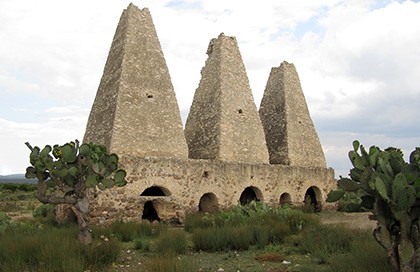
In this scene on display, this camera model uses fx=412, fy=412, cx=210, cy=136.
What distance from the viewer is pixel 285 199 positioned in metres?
20.0

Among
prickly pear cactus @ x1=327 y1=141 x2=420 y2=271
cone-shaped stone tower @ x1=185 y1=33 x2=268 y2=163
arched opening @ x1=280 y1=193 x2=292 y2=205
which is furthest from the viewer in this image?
arched opening @ x1=280 y1=193 x2=292 y2=205

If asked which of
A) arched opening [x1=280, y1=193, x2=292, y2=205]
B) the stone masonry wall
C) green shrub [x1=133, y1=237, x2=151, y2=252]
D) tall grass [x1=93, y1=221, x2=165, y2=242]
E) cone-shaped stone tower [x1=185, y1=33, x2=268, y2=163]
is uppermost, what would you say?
cone-shaped stone tower [x1=185, y1=33, x2=268, y2=163]

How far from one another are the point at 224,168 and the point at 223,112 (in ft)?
8.79

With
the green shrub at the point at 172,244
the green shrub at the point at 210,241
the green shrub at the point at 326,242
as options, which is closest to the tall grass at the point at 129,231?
the green shrub at the point at 172,244

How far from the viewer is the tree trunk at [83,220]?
9648mm

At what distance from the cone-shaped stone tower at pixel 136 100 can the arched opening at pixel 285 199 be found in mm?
6207

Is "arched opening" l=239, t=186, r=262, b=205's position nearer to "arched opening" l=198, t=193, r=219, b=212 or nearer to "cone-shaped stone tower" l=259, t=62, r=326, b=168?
"cone-shaped stone tower" l=259, t=62, r=326, b=168

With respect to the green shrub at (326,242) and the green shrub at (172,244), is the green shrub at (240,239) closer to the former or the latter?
the green shrub at (172,244)

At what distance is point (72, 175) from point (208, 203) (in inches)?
329

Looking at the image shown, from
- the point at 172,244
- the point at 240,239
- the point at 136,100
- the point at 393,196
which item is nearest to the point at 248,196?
the point at 136,100

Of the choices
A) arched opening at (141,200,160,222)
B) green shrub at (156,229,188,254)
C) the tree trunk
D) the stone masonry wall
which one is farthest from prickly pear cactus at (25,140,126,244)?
arched opening at (141,200,160,222)

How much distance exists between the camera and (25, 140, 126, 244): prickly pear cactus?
9.72m

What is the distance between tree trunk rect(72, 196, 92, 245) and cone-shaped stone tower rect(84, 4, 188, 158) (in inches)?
190

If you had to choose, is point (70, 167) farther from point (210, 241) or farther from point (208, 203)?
point (208, 203)
